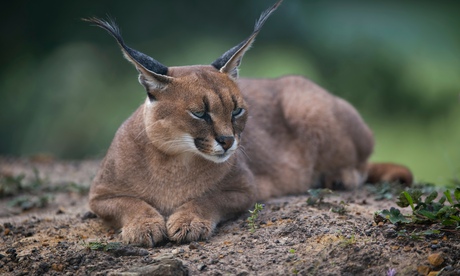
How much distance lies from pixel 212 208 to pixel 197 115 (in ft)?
2.62

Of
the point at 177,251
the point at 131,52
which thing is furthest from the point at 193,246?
the point at 131,52

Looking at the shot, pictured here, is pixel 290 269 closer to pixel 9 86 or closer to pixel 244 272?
pixel 244 272

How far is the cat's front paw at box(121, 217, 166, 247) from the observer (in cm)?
455

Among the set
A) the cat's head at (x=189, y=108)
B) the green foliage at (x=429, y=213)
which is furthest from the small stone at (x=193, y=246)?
the green foliage at (x=429, y=213)

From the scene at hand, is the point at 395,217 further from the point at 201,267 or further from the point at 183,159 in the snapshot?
the point at 183,159

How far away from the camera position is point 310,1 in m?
10.7

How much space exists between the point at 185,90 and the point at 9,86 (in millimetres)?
7170

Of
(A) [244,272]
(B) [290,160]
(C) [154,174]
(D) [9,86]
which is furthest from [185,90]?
(D) [9,86]

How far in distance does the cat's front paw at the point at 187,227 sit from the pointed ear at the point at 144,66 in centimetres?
98

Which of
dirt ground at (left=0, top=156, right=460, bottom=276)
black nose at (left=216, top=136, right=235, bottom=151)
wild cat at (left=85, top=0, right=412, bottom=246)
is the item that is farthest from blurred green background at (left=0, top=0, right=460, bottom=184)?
black nose at (left=216, top=136, right=235, bottom=151)

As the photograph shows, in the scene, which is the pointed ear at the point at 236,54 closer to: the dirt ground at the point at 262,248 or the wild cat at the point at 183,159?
the wild cat at the point at 183,159

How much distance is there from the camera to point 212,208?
4.99 meters

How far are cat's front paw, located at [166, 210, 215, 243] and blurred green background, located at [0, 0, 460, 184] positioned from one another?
5.96 meters

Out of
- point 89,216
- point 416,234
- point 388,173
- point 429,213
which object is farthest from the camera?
point 388,173
